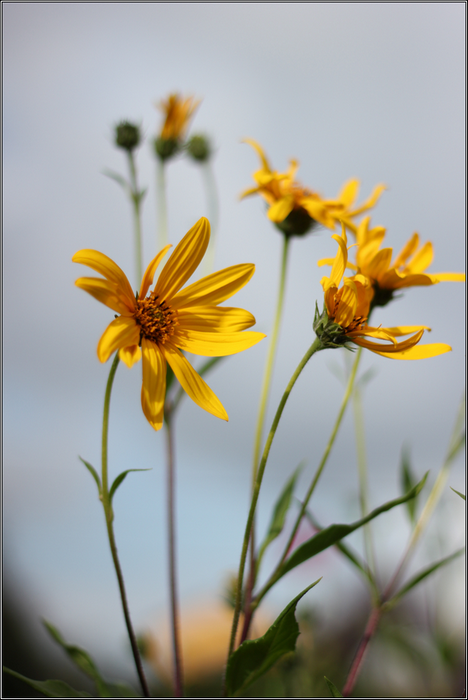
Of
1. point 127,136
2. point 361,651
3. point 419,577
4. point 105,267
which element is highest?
point 127,136

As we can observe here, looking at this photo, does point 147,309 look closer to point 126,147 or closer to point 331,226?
point 331,226

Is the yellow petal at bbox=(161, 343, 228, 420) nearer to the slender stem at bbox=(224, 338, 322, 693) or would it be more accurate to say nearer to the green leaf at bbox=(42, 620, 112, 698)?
the slender stem at bbox=(224, 338, 322, 693)

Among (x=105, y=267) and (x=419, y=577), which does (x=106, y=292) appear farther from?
(x=419, y=577)

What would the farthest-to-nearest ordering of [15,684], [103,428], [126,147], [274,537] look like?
[15,684]
[126,147]
[274,537]
[103,428]

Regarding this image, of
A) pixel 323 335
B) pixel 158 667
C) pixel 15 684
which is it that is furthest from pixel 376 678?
pixel 323 335

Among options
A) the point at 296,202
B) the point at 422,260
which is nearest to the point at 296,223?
the point at 296,202

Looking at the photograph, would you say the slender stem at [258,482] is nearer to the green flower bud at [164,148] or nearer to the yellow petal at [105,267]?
the yellow petal at [105,267]
